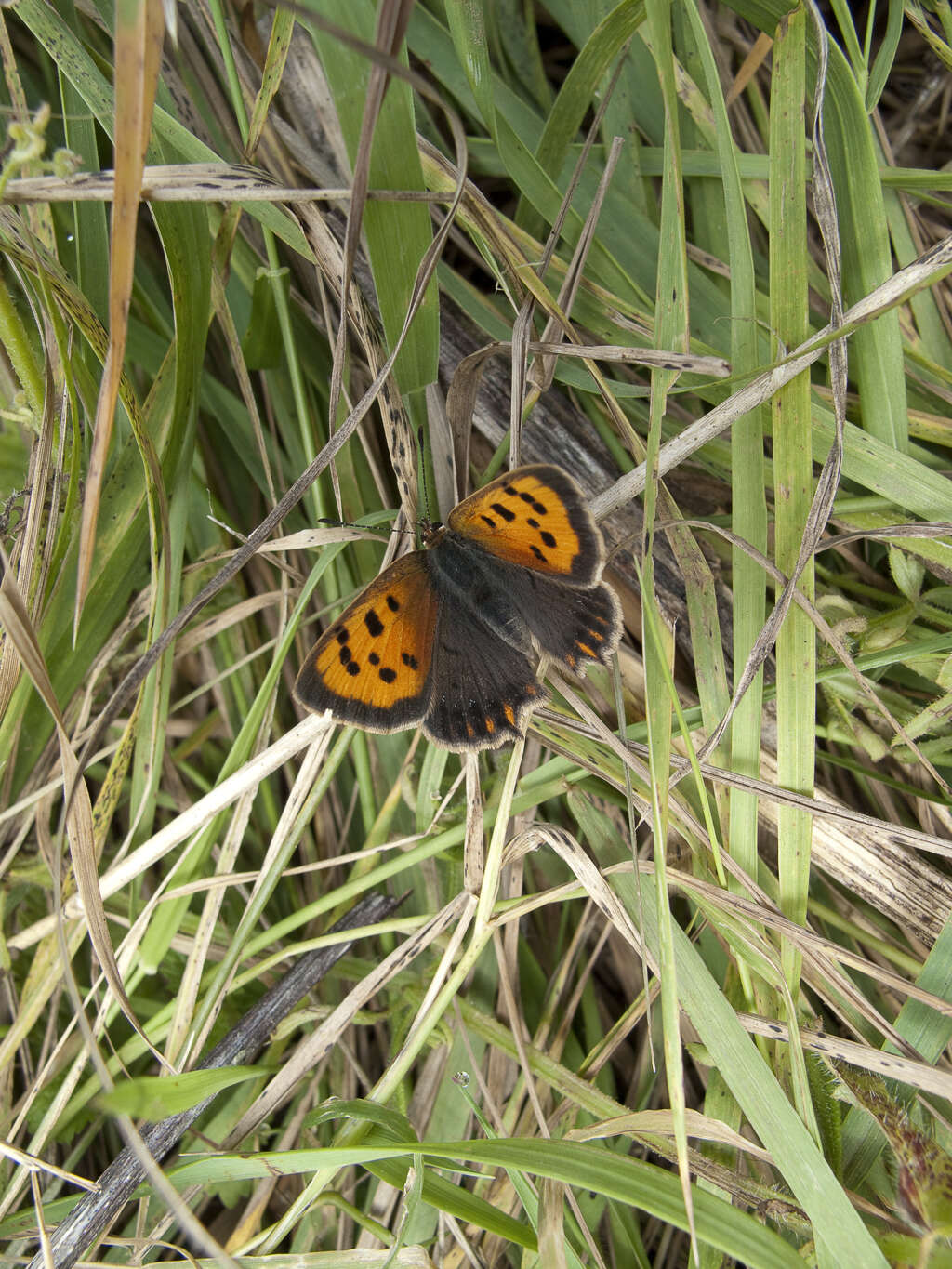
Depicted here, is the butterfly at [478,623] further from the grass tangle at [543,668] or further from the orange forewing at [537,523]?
the grass tangle at [543,668]

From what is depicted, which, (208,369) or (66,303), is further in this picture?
(208,369)

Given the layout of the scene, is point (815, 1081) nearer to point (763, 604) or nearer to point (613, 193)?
point (763, 604)

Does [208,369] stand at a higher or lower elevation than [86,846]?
higher

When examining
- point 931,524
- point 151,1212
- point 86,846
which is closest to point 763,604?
point 931,524

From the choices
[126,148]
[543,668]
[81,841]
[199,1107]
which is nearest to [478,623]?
[543,668]

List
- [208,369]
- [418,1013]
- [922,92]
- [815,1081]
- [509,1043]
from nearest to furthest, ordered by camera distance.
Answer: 1. [815,1081]
2. [418,1013]
3. [509,1043]
4. [208,369]
5. [922,92]

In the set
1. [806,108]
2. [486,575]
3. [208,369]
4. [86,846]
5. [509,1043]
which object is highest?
[806,108]

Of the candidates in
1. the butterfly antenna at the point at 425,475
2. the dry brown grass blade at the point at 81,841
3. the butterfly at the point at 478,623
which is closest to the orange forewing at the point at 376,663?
the butterfly at the point at 478,623

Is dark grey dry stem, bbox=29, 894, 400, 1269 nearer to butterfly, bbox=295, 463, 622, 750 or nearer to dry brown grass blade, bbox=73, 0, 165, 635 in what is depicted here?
butterfly, bbox=295, 463, 622, 750
